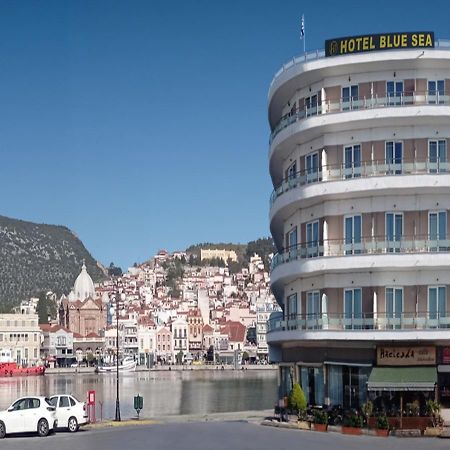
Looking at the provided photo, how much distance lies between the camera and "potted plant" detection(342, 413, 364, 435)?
40531 mm

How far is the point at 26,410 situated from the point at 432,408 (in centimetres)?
1752

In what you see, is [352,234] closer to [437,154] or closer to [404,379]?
[437,154]

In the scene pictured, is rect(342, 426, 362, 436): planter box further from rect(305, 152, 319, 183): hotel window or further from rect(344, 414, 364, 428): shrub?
rect(305, 152, 319, 183): hotel window

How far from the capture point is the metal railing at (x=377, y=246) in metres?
43.8

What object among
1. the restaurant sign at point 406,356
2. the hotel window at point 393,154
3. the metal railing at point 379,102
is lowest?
the restaurant sign at point 406,356

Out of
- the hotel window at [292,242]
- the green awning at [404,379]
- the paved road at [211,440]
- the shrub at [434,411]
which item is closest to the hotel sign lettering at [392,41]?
the hotel window at [292,242]

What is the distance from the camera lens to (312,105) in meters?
48.5

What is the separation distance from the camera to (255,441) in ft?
120

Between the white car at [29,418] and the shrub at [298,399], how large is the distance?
11.2 metres

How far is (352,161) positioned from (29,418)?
19.0 metres

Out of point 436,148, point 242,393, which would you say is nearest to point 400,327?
point 436,148

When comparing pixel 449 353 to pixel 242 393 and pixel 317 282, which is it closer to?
pixel 317 282

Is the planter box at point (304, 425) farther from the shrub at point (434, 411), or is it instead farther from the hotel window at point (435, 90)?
the hotel window at point (435, 90)

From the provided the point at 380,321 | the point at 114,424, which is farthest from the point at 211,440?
the point at 114,424
